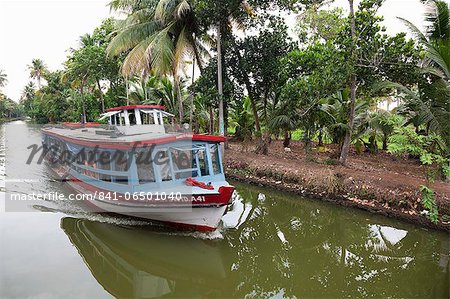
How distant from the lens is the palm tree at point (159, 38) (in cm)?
1373

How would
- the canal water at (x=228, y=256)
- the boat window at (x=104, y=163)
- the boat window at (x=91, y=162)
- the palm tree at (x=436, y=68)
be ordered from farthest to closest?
the boat window at (x=91, y=162), the boat window at (x=104, y=163), the palm tree at (x=436, y=68), the canal water at (x=228, y=256)

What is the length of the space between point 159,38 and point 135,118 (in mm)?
5800

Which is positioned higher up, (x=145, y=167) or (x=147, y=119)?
(x=147, y=119)

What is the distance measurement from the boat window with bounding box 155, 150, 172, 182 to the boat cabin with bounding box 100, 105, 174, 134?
2370mm

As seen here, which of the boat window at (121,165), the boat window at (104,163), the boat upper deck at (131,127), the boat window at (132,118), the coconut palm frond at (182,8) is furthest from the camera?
the coconut palm frond at (182,8)

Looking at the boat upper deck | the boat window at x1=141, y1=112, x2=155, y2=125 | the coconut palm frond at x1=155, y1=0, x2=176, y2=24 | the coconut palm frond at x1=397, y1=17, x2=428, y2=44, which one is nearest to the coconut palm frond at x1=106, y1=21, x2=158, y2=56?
the coconut palm frond at x1=155, y1=0, x2=176, y2=24

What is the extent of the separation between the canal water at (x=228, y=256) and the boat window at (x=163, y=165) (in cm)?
138

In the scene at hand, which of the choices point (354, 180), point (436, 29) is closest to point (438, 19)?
point (436, 29)

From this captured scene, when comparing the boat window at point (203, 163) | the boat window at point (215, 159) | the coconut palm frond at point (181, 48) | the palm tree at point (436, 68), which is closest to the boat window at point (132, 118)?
the boat window at point (203, 163)

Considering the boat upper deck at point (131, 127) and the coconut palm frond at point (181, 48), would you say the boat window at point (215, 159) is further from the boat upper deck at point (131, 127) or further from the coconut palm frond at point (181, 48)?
the coconut palm frond at point (181, 48)

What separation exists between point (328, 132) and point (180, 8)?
28.9 ft

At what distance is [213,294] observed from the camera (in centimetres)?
531

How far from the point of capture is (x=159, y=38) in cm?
1395

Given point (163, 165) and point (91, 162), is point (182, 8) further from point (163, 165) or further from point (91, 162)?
point (163, 165)
